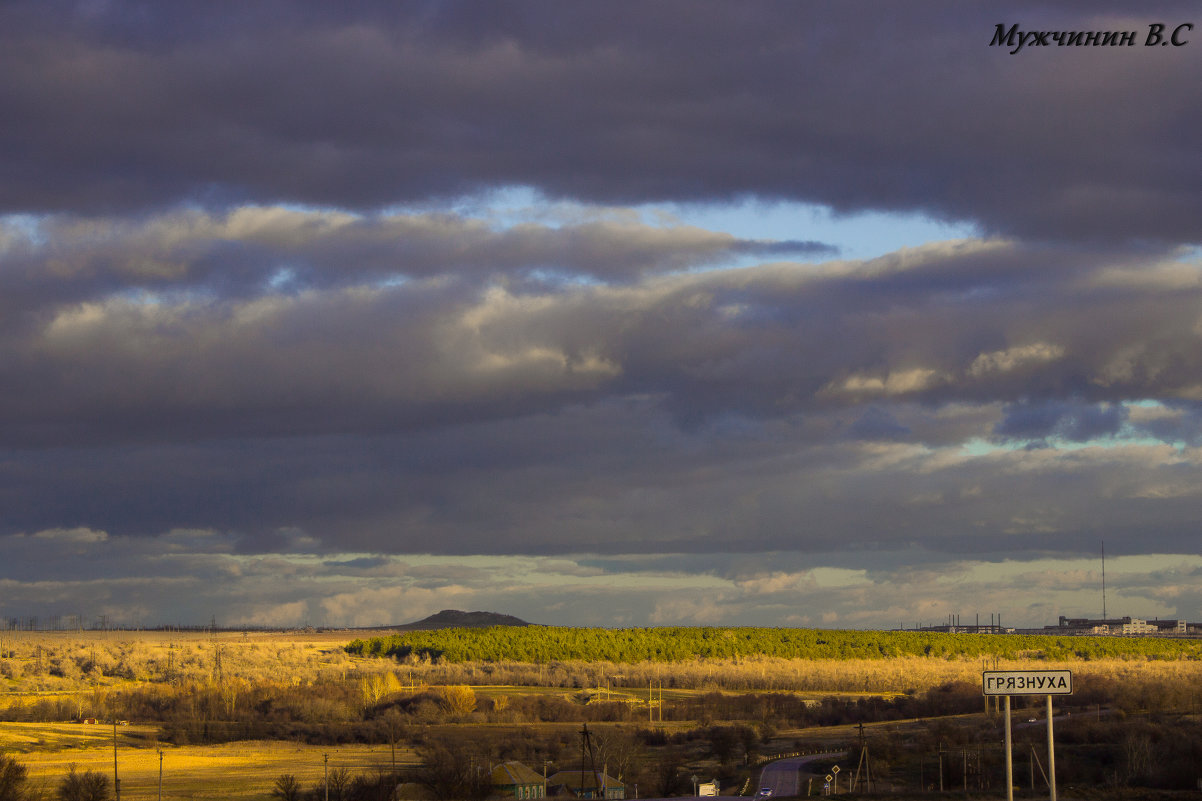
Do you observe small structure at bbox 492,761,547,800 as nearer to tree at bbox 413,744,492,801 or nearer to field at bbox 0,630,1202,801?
tree at bbox 413,744,492,801

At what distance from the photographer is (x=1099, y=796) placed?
42.8 m

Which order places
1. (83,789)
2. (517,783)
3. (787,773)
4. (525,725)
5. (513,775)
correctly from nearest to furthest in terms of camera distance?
1. (83,789)
2. (517,783)
3. (513,775)
4. (787,773)
5. (525,725)

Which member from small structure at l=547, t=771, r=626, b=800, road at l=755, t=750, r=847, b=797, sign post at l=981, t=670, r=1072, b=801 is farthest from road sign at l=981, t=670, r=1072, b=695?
small structure at l=547, t=771, r=626, b=800

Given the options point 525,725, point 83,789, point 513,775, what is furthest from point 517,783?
point 525,725

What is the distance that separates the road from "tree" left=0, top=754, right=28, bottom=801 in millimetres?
41334

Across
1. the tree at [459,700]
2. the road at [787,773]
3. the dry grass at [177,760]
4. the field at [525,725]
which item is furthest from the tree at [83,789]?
the tree at [459,700]

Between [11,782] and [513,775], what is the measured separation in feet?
95.0

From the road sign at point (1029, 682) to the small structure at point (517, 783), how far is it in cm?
5414

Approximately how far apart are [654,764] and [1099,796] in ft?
205

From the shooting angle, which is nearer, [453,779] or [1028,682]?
[1028,682]

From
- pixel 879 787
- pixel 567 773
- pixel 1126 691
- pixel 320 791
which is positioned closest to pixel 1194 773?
pixel 879 787

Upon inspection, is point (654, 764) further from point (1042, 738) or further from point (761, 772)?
point (1042, 738)

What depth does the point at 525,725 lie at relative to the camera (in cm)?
13738

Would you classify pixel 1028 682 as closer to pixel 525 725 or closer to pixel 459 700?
pixel 525 725
